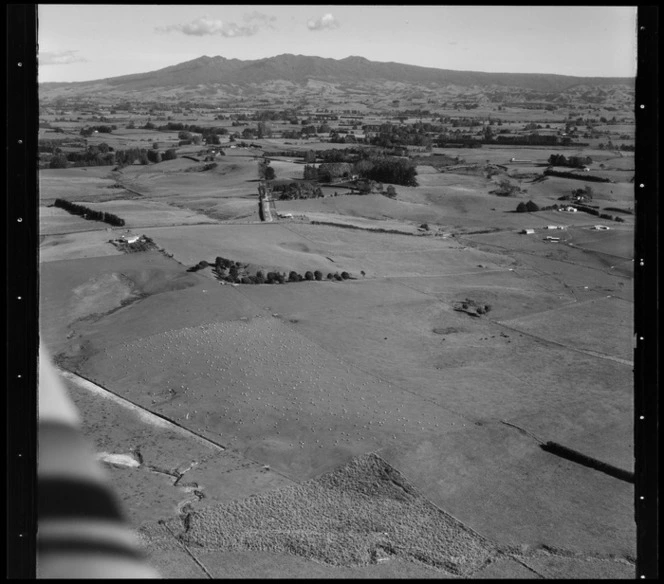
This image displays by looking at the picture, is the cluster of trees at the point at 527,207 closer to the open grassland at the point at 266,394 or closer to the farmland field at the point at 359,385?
the farmland field at the point at 359,385

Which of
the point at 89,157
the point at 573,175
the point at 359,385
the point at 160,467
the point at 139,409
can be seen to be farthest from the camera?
the point at 89,157

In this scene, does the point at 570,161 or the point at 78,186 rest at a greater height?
the point at 570,161

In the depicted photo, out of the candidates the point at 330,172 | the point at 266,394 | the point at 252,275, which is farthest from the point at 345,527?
the point at 330,172

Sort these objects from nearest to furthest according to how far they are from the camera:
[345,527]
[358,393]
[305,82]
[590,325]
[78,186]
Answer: [345,527] → [358,393] → [590,325] → [305,82] → [78,186]

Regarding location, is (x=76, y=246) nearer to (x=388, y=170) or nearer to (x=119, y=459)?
(x=119, y=459)

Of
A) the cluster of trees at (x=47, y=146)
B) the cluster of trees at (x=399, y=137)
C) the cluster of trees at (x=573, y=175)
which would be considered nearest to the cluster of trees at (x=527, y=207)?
the cluster of trees at (x=573, y=175)

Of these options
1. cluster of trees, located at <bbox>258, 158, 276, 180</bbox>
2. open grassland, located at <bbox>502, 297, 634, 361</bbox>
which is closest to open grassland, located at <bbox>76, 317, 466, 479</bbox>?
open grassland, located at <bbox>502, 297, 634, 361</bbox>

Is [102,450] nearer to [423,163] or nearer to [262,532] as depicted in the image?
[262,532]

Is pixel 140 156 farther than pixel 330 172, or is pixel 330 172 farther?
pixel 140 156
